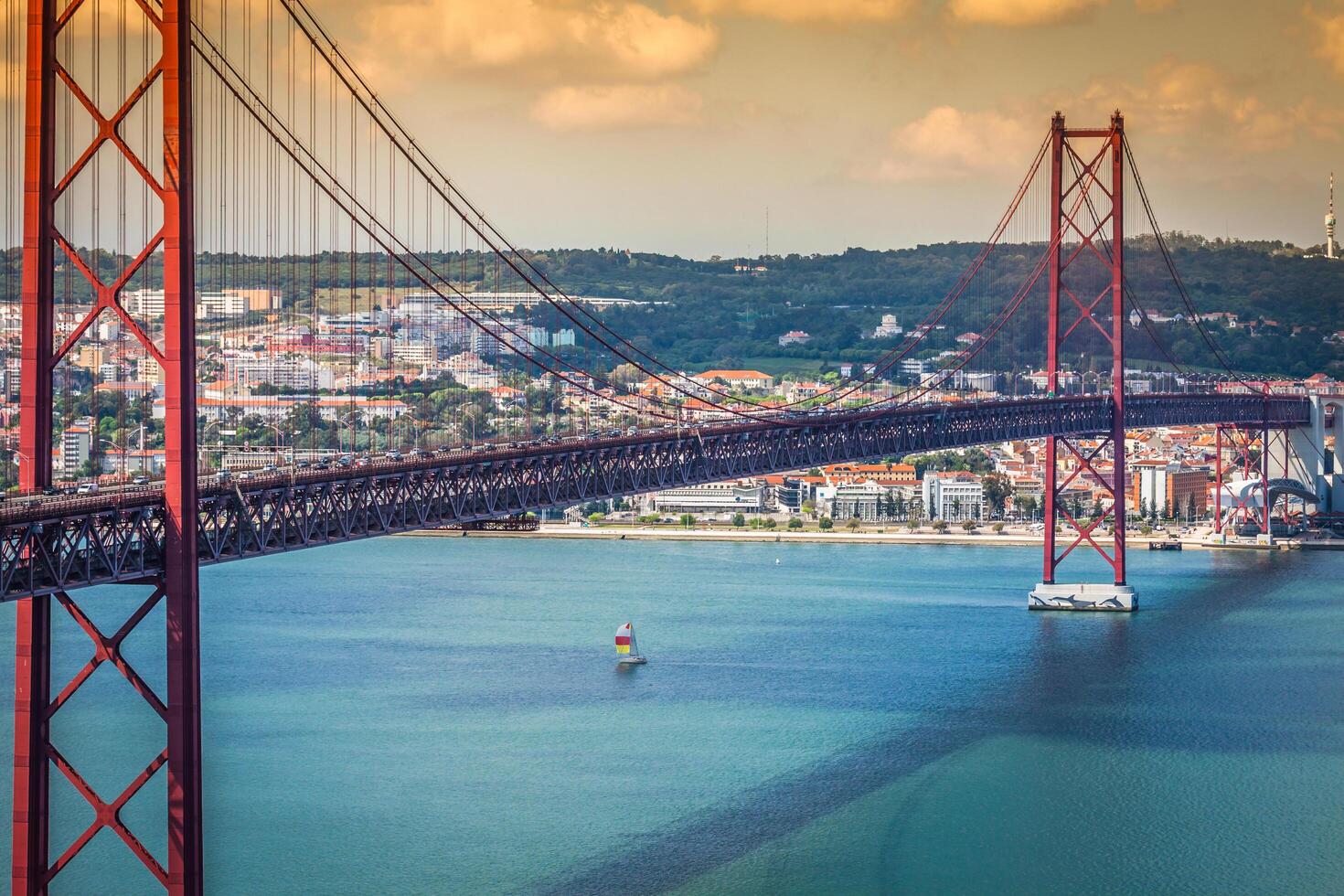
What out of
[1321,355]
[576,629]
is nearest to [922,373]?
[1321,355]

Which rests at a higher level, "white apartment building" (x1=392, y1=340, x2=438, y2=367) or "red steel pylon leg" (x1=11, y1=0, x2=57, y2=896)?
"white apartment building" (x1=392, y1=340, x2=438, y2=367)

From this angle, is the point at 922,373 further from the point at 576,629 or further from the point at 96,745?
the point at 96,745

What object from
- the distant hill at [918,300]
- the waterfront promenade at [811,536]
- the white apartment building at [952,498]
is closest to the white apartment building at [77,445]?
the waterfront promenade at [811,536]

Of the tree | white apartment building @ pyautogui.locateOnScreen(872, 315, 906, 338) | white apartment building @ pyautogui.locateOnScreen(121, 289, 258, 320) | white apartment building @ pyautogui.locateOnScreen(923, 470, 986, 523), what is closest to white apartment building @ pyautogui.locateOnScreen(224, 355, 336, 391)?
white apartment building @ pyautogui.locateOnScreen(121, 289, 258, 320)

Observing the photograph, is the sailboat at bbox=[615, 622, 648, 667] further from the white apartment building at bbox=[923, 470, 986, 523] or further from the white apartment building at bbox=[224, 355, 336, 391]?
the white apartment building at bbox=[923, 470, 986, 523]

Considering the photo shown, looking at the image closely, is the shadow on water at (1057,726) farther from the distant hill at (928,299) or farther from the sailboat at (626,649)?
the distant hill at (928,299)

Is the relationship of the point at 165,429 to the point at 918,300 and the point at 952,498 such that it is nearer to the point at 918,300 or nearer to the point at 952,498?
the point at 952,498
